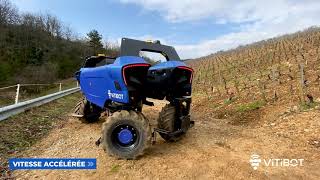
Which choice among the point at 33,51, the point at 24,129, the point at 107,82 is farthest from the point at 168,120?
the point at 33,51

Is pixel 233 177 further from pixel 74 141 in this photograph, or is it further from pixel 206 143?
pixel 74 141

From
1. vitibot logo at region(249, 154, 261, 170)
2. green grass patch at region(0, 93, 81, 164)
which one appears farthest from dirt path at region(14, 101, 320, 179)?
green grass patch at region(0, 93, 81, 164)

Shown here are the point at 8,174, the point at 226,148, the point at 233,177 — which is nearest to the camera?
the point at 233,177

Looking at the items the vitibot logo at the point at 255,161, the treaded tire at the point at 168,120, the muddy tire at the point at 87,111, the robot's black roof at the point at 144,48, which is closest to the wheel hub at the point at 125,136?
the treaded tire at the point at 168,120

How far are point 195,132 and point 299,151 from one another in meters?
2.50

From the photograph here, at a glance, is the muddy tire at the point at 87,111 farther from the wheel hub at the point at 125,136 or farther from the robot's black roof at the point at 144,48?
the wheel hub at the point at 125,136

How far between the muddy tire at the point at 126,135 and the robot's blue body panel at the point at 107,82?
35cm

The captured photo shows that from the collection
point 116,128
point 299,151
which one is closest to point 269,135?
point 299,151

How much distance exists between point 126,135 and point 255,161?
226 cm

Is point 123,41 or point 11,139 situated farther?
point 11,139

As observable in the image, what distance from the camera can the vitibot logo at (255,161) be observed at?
565 centimetres

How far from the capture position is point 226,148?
670 centimetres

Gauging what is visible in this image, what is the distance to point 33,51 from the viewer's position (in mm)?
59625

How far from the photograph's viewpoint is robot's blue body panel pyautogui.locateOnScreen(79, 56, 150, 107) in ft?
20.5
